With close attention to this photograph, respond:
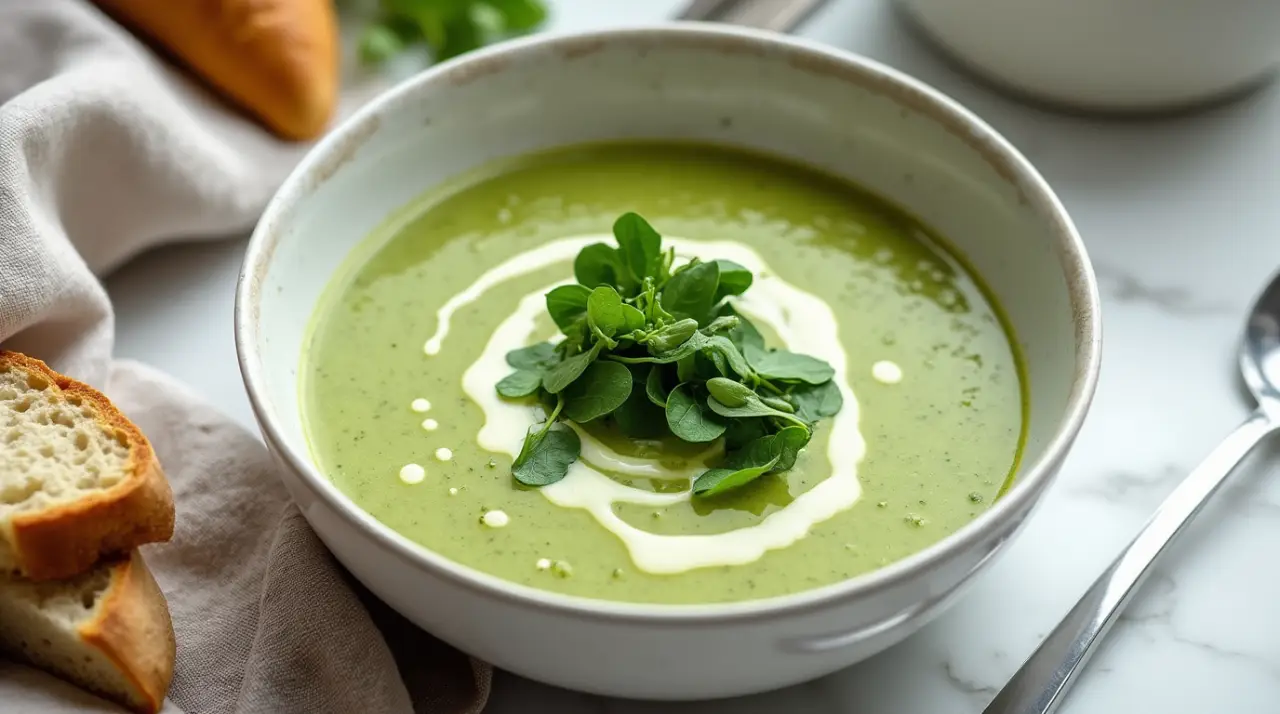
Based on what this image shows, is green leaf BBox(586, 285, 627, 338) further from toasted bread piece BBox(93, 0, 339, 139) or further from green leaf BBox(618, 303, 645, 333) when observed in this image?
toasted bread piece BBox(93, 0, 339, 139)

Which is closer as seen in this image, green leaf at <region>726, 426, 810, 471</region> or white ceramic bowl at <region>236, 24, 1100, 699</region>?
white ceramic bowl at <region>236, 24, 1100, 699</region>

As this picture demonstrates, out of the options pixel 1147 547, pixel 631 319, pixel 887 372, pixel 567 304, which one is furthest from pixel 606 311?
pixel 1147 547

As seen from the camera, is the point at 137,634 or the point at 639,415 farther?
the point at 639,415

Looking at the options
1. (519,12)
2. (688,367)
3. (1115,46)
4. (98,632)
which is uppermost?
(1115,46)

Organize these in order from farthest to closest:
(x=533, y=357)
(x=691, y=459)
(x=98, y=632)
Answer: (x=533, y=357) → (x=691, y=459) → (x=98, y=632)

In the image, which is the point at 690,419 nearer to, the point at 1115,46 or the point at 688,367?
the point at 688,367

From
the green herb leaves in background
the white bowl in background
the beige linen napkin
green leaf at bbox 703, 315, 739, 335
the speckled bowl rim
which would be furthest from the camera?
the green herb leaves in background

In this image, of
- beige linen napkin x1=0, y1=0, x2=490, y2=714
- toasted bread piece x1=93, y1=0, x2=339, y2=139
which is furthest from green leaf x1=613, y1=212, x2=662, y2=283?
toasted bread piece x1=93, y1=0, x2=339, y2=139

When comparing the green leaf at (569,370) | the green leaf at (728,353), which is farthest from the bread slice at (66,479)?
the green leaf at (728,353)
